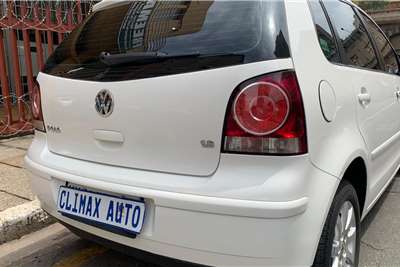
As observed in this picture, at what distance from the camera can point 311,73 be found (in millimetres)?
1867

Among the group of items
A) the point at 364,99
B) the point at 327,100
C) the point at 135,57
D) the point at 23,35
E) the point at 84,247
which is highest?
the point at 135,57

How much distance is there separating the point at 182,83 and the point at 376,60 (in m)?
1.78

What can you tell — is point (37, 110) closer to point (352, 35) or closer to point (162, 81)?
point (162, 81)

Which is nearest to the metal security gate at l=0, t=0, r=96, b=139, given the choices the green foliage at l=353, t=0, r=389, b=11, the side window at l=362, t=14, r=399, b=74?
the side window at l=362, t=14, r=399, b=74

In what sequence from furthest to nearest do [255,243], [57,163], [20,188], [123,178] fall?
[20,188] < [57,163] < [123,178] < [255,243]

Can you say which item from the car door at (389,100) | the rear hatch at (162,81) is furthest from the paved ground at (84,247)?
the rear hatch at (162,81)

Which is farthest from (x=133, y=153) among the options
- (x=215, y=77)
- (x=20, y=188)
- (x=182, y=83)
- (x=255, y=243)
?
(x=20, y=188)

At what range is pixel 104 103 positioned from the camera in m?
2.03

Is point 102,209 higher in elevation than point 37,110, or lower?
lower

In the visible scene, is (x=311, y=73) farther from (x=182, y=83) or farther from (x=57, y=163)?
(x=57, y=163)

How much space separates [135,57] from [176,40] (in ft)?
0.65

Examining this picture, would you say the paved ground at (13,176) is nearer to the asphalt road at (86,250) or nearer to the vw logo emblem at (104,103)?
the asphalt road at (86,250)

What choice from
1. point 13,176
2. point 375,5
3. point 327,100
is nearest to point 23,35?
point 13,176

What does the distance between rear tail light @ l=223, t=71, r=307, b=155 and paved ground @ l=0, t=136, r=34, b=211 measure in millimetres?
2343
